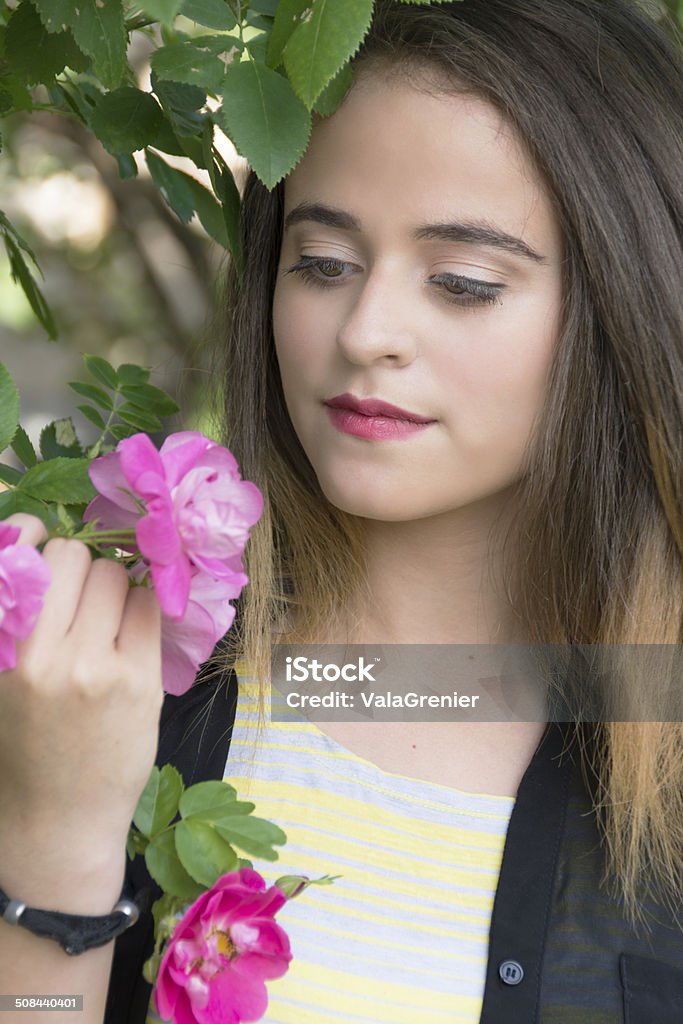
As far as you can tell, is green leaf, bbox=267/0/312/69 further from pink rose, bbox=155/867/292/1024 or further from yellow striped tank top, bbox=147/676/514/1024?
yellow striped tank top, bbox=147/676/514/1024

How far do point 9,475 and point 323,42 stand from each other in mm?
433

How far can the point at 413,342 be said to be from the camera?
1.29 m

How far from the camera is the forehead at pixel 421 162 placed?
1.29 metres

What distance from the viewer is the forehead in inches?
50.6

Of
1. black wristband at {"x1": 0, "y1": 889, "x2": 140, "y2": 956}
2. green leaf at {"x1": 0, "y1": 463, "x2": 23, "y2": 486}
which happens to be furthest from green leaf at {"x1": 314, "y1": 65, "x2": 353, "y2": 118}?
black wristband at {"x1": 0, "y1": 889, "x2": 140, "y2": 956}

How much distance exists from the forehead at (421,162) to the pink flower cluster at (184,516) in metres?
0.56

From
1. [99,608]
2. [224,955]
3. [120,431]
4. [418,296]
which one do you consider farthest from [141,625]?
[418,296]

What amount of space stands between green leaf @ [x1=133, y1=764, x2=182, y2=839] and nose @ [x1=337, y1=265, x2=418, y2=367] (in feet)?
1.69

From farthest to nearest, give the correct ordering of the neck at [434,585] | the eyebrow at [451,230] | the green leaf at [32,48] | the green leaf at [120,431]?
the neck at [434,585], the eyebrow at [451,230], the green leaf at [120,431], the green leaf at [32,48]

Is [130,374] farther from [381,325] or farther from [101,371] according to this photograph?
[381,325]

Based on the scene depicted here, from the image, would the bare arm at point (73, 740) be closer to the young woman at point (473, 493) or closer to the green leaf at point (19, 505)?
the green leaf at point (19, 505)

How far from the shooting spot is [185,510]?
2.54 feet

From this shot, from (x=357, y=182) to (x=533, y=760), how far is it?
2.34 feet

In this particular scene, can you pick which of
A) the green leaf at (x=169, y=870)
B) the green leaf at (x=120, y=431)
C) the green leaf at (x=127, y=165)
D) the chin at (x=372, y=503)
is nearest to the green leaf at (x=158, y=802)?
the green leaf at (x=169, y=870)
